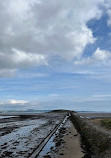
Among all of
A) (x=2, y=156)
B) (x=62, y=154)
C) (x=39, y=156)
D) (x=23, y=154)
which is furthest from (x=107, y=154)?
(x=2, y=156)

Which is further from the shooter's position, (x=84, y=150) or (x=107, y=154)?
(x=84, y=150)

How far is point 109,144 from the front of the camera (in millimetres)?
11258

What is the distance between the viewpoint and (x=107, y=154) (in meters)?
9.99

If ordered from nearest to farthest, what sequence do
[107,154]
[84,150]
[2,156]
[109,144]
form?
1. [107,154]
2. [109,144]
3. [2,156]
4. [84,150]

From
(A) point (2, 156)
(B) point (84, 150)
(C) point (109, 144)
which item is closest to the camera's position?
(C) point (109, 144)

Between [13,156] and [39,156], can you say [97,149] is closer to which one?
[39,156]

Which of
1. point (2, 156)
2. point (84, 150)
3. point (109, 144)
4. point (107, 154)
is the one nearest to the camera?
point (107, 154)

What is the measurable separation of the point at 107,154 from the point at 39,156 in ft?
15.1

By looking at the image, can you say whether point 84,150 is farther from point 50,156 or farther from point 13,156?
point 13,156

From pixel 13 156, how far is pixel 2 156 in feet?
2.27

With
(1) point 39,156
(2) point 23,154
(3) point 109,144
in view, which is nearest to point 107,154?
(3) point 109,144

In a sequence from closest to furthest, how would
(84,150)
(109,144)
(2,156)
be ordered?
(109,144)
(2,156)
(84,150)

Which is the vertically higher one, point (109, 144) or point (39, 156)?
point (109, 144)

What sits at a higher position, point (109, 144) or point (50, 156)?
point (109, 144)
